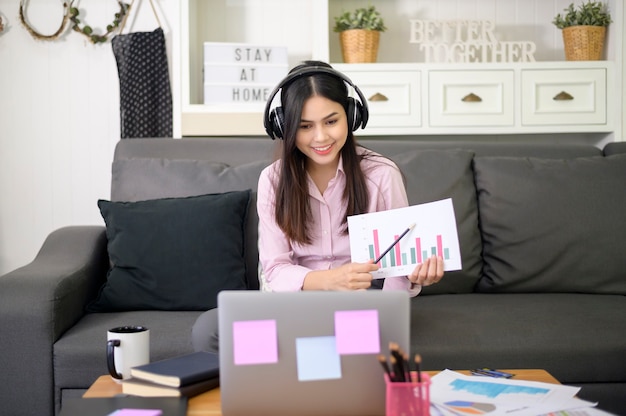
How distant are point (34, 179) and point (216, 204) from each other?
1.26m

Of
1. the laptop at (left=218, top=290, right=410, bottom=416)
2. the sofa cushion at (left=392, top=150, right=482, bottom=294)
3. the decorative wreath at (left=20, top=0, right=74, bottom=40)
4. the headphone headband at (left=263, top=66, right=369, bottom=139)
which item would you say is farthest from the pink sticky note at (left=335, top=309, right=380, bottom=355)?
the decorative wreath at (left=20, top=0, right=74, bottom=40)

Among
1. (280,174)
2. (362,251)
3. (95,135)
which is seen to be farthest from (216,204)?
(95,135)

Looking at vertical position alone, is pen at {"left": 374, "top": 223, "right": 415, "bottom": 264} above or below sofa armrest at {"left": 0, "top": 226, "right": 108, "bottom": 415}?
above

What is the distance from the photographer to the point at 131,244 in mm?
2125

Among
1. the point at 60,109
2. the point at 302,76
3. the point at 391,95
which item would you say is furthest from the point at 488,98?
the point at 60,109

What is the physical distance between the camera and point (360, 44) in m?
2.76

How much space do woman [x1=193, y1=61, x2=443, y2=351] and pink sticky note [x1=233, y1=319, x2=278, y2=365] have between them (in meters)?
0.57

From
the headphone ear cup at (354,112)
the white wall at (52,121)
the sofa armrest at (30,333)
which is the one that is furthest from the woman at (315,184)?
the white wall at (52,121)

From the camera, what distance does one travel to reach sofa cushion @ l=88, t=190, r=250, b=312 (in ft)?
6.84

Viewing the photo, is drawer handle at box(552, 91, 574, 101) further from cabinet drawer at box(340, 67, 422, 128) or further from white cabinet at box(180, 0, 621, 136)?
cabinet drawer at box(340, 67, 422, 128)

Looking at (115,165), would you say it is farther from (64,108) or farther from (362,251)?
(362,251)

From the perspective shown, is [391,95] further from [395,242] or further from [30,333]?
[30,333]

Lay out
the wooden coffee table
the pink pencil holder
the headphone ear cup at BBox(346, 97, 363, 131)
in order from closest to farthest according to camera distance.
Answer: the pink pencil holder
the wooden coffee table
the headphone ear cup at BBox(346, 97, 363, 131)

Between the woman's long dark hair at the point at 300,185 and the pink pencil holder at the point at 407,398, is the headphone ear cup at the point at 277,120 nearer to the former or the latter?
the woman's long dark hair at the point at 300,185
